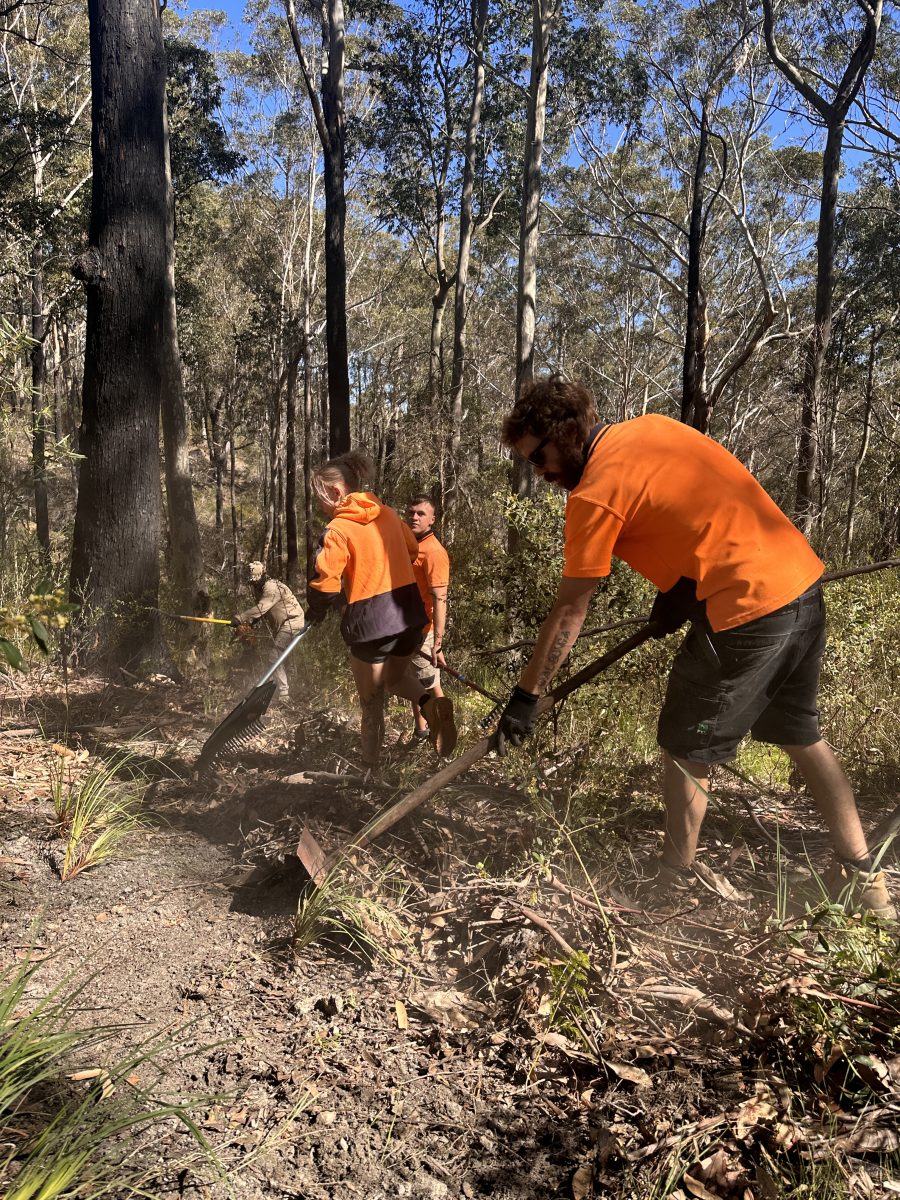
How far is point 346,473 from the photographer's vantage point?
416cm

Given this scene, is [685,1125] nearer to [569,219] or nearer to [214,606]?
[214,606]

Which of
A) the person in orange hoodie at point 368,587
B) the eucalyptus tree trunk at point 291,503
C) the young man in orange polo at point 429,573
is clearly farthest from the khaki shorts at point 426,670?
the eucalyptus tree trunk at point 291,503

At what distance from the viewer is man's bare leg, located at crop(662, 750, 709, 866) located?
2645 mm

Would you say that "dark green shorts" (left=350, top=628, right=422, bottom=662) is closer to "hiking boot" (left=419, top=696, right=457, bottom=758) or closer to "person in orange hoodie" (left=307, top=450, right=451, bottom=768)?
"person in orange hoodie" (left=307, top=450, right=451, bottom=768)

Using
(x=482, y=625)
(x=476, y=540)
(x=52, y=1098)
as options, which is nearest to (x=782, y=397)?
(x=476, y=540)

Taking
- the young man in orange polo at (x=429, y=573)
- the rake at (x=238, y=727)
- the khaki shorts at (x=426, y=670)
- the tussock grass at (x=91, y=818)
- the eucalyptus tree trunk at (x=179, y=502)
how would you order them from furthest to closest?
the eucalyptus tree trunk at (x=179, y=502), the young man in orange polo at (x=429, y=573), the khaki shorts at (x=426, y=670), the rake at (x=238, y=727), the tussock grass at (x=91, y=818)

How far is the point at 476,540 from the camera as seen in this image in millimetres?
9469

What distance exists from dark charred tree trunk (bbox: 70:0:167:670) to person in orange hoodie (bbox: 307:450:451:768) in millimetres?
2296

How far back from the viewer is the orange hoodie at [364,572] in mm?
3873

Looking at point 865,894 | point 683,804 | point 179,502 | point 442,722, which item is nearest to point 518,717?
point 683,804

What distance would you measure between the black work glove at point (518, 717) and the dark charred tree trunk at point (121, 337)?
12.5 ft

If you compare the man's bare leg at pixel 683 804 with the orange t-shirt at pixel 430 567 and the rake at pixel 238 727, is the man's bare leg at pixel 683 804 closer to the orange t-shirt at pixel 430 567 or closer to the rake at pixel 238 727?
the rake at pixel 238 727

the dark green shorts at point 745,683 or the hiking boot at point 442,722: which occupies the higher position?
the dark green shorts at point 745,683

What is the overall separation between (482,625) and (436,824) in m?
1.95
